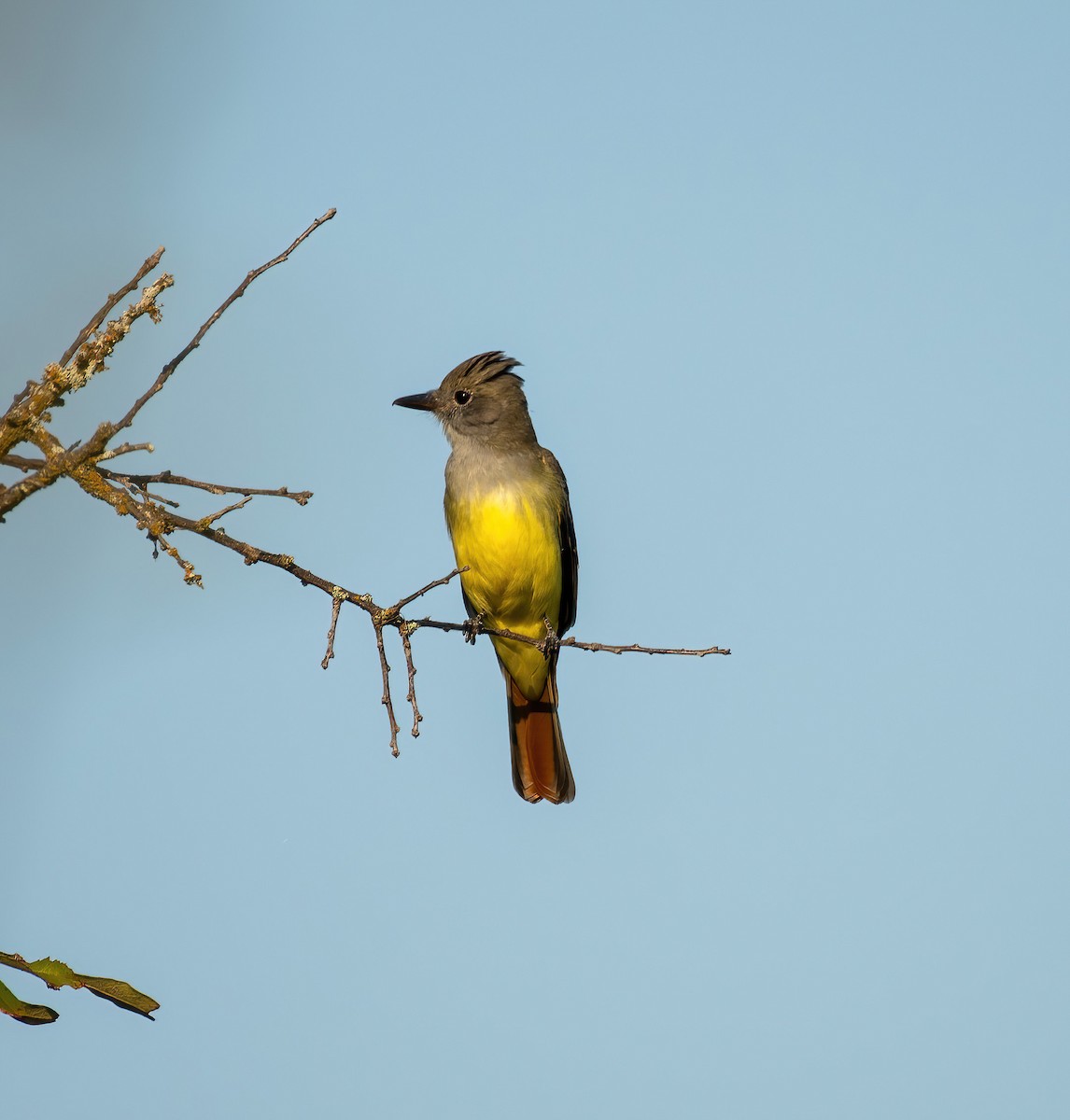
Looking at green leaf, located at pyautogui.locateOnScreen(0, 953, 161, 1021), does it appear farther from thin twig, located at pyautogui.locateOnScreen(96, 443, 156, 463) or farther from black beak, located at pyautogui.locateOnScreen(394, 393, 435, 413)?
black beak, located at pyautogui.locateOnScreen(394, 393, 435, 413)

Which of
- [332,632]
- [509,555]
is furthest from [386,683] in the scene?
[509,555]

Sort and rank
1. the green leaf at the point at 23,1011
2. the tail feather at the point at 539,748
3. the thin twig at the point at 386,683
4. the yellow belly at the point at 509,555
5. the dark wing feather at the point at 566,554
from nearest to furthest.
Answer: the green leaf at the point at 23,1011
the thin twig at the point at 386,683
the yellow belly at the point at 509,555
the dark wing feather at the point at 566,554
the tail feather at the point at 539,748

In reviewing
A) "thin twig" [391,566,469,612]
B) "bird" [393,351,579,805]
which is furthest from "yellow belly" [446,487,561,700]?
"thin twig" [391,566,469,612]

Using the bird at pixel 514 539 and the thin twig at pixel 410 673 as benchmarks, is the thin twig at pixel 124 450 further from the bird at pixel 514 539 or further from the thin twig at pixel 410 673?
the bird at pixel 514 539

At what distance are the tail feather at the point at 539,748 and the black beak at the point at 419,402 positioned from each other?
5.18 ft

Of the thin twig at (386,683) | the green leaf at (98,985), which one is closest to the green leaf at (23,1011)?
the green leaf at (98,985)

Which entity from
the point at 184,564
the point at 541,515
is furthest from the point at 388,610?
the point at 541,515

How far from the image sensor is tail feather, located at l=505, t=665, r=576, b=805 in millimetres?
7625

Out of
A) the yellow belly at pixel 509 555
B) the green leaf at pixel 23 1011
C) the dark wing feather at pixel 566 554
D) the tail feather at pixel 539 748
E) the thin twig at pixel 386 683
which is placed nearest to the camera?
the green leaf at pixel 23 1011

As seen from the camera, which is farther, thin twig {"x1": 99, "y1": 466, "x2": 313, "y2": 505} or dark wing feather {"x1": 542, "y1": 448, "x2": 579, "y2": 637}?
dark wing feather {"x1": 542, "y1": 448, "x2": 579, "y2": 637}

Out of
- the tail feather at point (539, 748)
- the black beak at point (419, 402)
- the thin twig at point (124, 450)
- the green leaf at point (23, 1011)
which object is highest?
the black beak at point (419, 402)

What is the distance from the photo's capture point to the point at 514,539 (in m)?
6.76

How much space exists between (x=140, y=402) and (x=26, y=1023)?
1200 mm

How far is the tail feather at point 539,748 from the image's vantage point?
762 centimetres
